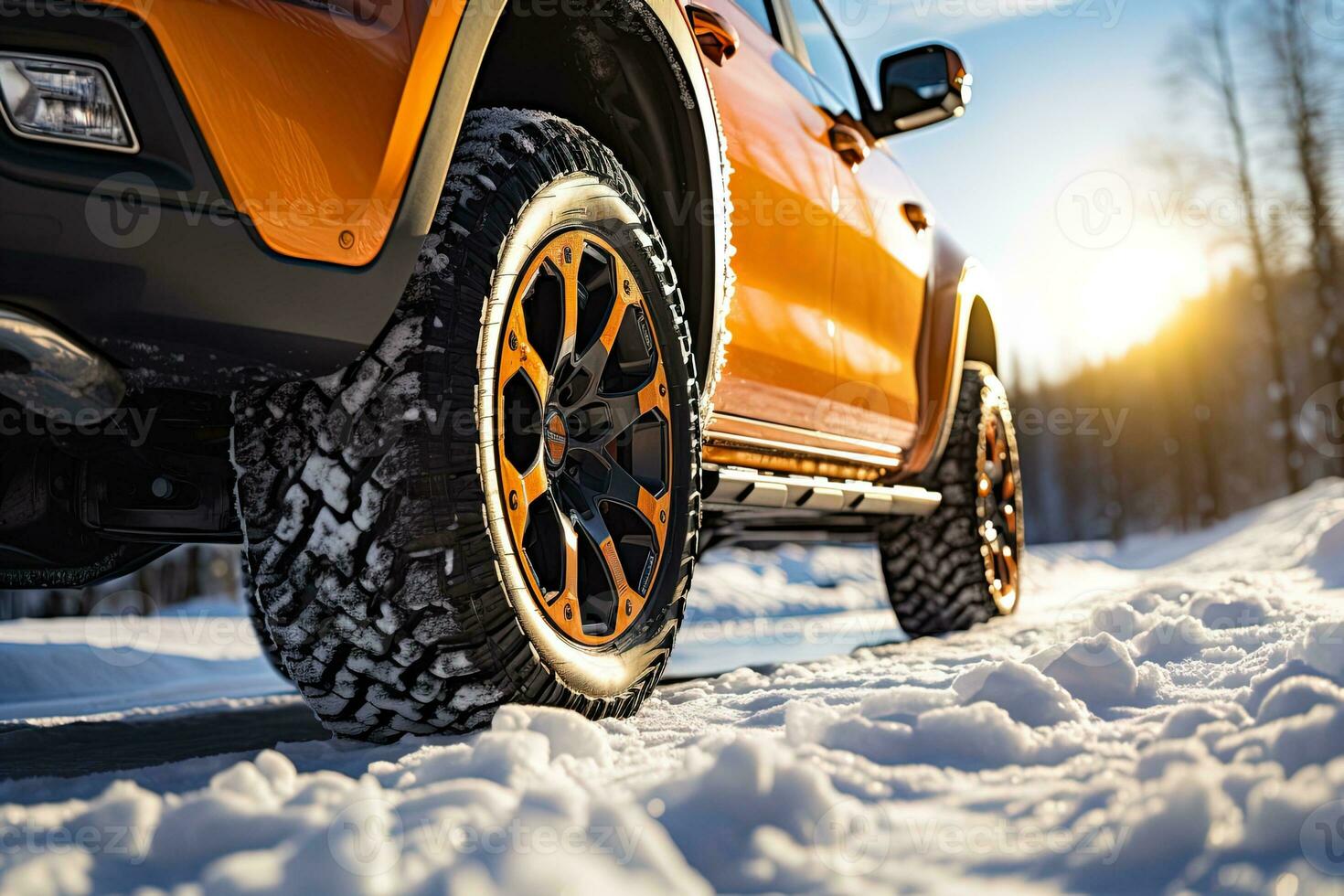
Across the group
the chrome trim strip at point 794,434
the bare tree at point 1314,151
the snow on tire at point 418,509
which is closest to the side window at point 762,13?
the chrome trim strip at point 794,434

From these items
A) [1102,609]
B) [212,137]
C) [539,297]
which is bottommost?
[1102,609]

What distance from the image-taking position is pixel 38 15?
1.33 meters

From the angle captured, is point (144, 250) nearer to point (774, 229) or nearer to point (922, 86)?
point (774, 229)

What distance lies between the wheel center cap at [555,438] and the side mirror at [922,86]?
2.26m

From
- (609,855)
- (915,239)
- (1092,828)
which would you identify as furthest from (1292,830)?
(915,239)

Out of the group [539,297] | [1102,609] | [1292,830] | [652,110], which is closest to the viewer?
[1292,830]

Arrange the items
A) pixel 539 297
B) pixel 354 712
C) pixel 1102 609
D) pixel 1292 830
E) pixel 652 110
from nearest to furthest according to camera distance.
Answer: pixel 1292 830 → pixel 354 712 → pixel 539 297 → pixel 652 110 → pixel 1102 609

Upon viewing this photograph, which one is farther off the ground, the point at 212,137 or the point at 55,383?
the point at 212,137

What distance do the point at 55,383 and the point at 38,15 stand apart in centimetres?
46

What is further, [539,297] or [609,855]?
[539,297]

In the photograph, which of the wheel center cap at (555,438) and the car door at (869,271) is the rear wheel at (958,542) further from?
the wheel center cap at (555,438)

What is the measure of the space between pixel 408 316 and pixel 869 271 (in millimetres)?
2141

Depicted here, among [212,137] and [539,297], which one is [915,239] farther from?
[212,137]

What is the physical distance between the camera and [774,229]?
2.79m
